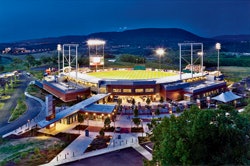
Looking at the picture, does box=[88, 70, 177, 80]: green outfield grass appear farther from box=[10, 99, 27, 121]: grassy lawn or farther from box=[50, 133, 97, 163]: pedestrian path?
box=[50, 133, 97, 163]: pedestrian path

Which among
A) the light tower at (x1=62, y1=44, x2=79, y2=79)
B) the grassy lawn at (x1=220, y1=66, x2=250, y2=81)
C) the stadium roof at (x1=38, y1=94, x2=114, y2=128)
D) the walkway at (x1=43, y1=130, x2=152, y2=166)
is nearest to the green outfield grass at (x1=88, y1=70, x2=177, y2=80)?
the light tower at (x1=62, y1=44, x2=79, y2=79)

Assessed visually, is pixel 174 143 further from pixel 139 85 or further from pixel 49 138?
pixel 139 85

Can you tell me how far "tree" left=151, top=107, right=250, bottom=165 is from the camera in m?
17.9

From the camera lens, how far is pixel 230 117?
1942 centimetres

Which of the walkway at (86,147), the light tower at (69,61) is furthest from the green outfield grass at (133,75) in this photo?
the walkway at (86,147)

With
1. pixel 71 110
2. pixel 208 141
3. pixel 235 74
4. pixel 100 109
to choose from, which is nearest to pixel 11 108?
pixel 71 110

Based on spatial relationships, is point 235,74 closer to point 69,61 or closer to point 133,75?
point 133,75

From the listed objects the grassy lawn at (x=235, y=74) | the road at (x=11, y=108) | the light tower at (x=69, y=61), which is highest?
the light tower at (x=69, y=61)

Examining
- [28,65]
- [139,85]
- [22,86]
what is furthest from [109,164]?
[28,65]

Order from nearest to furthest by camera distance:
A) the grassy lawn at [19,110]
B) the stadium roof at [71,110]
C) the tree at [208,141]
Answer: the tree at [208,141]
the stadium roof at [71,110]
the grassy lawn at [19,110]

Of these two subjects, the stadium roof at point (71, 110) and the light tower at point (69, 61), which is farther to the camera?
the light tower at point (69, 61)

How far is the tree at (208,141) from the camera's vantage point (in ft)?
58.9

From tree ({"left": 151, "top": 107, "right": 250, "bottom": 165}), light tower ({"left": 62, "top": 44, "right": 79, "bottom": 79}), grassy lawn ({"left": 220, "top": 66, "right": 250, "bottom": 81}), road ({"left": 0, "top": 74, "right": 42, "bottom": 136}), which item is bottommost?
road ({"left": 0, "top": 74, "right": 42, "bottom": 136})

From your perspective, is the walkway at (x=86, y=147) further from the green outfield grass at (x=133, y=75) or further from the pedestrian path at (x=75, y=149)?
the green outfield grass at (x=133, y=75)
